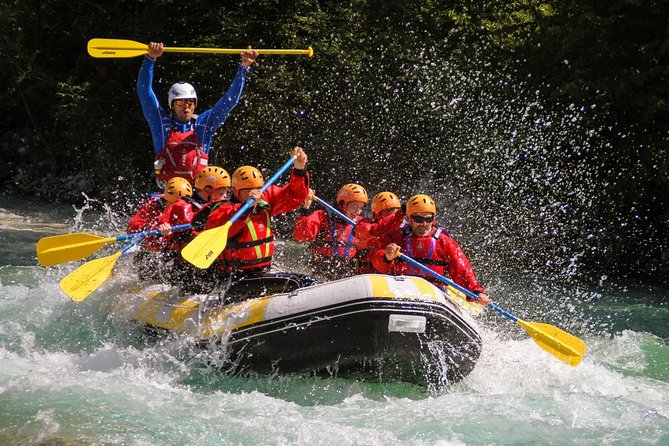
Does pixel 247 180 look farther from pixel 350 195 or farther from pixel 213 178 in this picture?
pixel 350 195

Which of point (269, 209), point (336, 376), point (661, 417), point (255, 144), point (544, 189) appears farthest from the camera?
point (255, 144)

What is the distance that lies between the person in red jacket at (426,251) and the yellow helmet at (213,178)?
1394mm

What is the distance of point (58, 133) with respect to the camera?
18219mm

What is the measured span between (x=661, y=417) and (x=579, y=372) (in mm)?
1169

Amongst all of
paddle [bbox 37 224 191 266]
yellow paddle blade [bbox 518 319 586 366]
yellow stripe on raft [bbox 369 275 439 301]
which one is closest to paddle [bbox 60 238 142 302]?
paddle [bbox 37 224 191 266]

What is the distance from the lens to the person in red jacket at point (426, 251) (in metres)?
6.47

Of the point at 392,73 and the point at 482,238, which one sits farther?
the point at 392,73

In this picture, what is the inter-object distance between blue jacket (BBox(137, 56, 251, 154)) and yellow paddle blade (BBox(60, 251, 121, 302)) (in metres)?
1.49

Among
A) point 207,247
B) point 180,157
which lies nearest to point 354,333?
point 207,247

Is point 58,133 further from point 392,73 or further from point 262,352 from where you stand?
point 262,352

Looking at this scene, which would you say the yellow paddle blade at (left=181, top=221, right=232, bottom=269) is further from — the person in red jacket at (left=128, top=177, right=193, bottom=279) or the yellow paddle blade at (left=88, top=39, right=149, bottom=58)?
the yellow paddle blade at (left=88, top=39, right=149, bottom=58)

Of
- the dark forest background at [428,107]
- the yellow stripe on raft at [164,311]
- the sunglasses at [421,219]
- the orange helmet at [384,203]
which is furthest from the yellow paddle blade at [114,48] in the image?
the dark forest background at [428,107]

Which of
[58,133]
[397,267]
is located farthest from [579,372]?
[58,133]

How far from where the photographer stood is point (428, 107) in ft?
40.7
